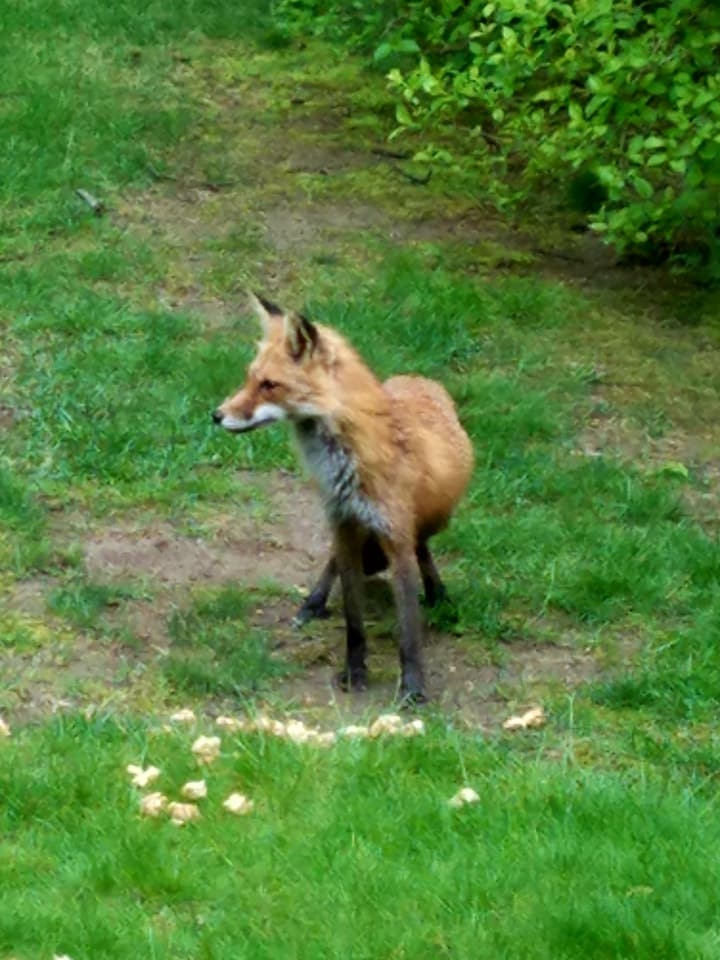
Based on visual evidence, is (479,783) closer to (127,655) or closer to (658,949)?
(658,949)

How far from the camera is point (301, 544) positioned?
8352 mm

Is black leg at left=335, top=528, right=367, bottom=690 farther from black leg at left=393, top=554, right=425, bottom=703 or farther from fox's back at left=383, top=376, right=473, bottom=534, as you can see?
fox's back at left=383, top=376, right=473, bottom=534

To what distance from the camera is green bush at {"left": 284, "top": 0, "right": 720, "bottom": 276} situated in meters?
9.66

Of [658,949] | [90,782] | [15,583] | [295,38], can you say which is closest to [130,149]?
[295,38]

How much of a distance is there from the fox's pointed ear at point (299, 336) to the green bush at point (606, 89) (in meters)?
3.15

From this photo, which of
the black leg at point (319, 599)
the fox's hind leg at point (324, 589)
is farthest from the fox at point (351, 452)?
the black leg at point (319, 599)

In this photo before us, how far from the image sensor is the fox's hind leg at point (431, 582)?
7734 mm

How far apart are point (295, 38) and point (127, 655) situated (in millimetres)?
8521

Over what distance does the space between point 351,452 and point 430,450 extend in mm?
461

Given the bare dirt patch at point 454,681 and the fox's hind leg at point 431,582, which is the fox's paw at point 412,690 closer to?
the bare dirt patch at point 454,681

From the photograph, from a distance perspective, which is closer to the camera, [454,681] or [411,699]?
[411,699]

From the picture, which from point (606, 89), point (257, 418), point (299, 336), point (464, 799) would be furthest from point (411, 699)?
point (606, 89)

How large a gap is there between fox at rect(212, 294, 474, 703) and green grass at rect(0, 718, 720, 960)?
1.34 m

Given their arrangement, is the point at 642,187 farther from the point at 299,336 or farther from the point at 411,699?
the point at 411,699
